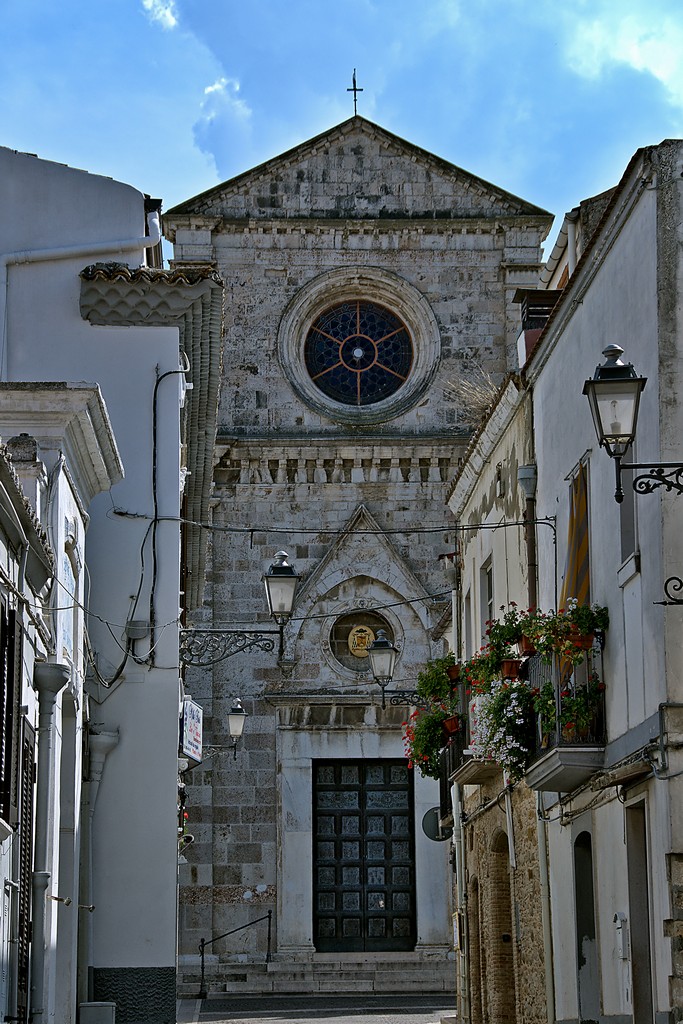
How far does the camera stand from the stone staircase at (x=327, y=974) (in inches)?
1156

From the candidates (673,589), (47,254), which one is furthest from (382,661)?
(673,589)

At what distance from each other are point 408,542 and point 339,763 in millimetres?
4199

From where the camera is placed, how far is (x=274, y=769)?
102 ft

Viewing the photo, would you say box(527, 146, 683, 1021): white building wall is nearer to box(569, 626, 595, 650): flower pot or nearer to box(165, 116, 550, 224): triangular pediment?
box(569, 626, 595, 650): flower pot

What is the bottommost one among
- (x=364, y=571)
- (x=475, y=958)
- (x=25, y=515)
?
(x=475, y=958)

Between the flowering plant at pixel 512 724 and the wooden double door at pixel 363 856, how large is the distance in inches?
647

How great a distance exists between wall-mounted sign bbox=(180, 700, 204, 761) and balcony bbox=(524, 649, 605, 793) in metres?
5.31

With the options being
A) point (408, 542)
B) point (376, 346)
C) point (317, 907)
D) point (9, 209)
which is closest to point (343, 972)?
point (317, 907)

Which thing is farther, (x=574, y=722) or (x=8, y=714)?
(x=574, y=722)

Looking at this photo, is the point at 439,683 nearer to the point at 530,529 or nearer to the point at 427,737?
the point at 427,737

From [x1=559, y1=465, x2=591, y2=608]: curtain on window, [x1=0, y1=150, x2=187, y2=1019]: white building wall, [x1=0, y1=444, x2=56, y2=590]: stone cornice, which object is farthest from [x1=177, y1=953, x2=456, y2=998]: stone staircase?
[x1=0, y1=444, x2=56, y2=590]: stone cornice

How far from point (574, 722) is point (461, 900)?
357 inches

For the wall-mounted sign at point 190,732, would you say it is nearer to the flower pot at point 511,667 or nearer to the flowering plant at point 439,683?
the flowering plant at point 439,683

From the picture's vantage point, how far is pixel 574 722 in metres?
13.2
